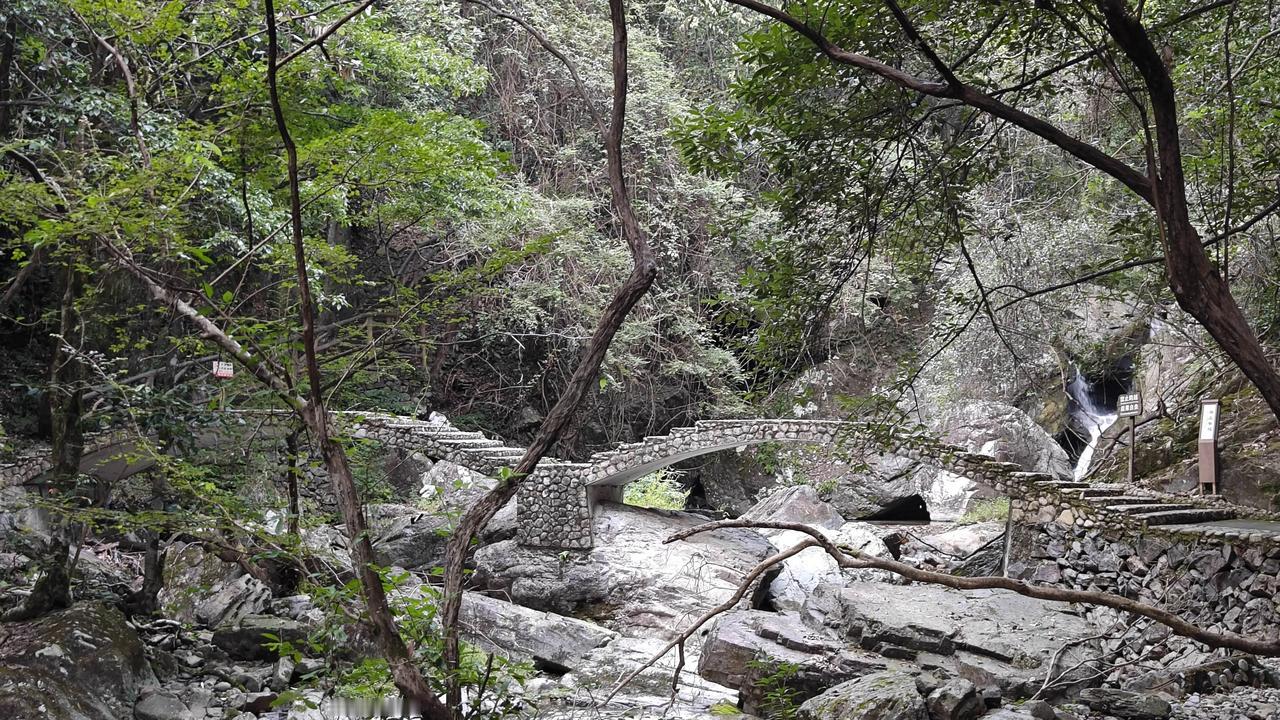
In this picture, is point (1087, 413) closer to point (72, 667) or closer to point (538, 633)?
point (538, 633)

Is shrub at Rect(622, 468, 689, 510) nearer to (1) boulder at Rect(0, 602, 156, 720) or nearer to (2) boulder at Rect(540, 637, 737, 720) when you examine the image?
(2) boulder at Rect(540, 637, 737, 720)

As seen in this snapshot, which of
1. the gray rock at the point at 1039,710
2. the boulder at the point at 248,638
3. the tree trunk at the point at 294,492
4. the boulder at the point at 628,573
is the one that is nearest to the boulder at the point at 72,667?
the boulder at the point at 248,638

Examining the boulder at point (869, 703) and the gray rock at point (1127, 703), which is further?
the gray rock at point (1127, 703)

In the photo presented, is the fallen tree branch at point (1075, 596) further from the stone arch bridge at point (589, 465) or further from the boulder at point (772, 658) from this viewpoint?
the stone arch bridge at point (589, 465)

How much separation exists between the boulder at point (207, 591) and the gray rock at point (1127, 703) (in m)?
7.29

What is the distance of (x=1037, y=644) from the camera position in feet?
28.7

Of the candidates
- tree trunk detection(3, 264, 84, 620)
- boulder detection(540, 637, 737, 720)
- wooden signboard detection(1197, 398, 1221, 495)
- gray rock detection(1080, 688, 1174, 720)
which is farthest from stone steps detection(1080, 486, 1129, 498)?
tree trunk detection(3, 264, 84, 620)

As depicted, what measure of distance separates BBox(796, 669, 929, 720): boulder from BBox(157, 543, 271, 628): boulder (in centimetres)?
564

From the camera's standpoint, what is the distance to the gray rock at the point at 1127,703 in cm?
661

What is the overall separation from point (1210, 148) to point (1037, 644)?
14.8ft

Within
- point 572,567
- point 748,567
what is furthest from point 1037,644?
point 572,567

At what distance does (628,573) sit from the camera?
12.6 meters

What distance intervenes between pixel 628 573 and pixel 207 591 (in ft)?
17.0

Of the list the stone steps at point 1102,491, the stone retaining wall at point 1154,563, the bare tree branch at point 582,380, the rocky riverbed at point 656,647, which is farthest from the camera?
the stone steps at point 1102,491
